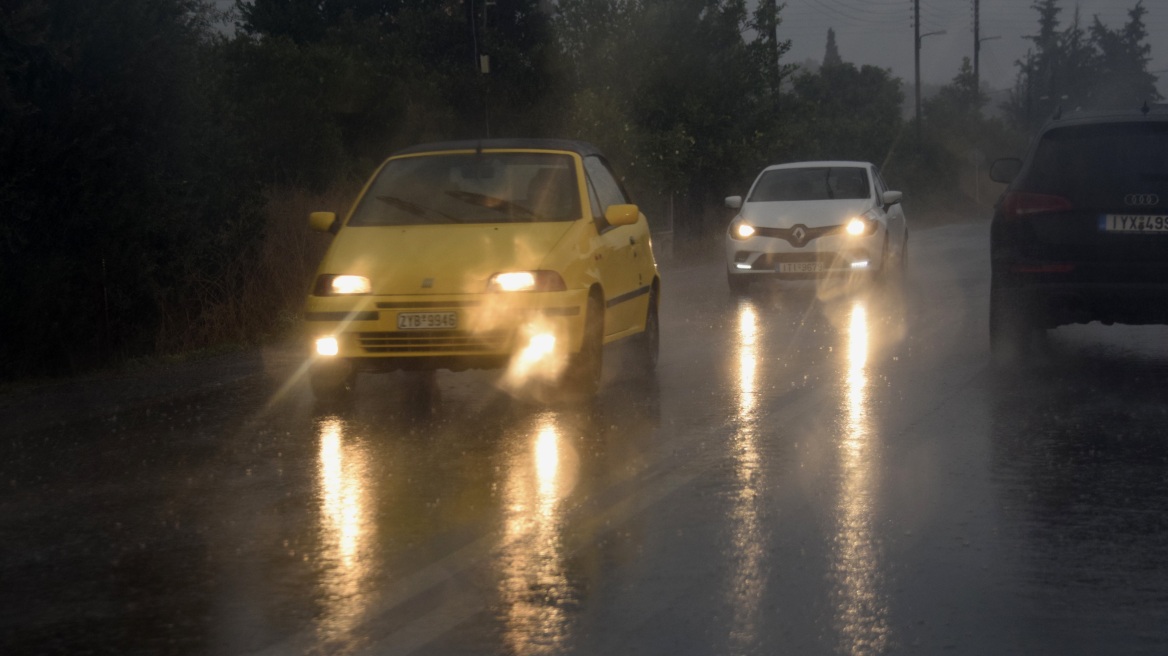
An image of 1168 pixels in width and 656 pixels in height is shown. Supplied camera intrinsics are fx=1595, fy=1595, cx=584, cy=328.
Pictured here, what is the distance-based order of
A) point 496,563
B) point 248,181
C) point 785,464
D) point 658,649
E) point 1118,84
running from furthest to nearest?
point 1118,84 → point 248,181 → point 785,464 → point 496,563 → point 658,649

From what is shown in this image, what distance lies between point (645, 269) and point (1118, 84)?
147m

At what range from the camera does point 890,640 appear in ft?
15.9

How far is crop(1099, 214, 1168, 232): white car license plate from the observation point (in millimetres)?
10883

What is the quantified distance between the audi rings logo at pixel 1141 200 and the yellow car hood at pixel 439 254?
3.87m

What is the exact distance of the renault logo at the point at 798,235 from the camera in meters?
19.3

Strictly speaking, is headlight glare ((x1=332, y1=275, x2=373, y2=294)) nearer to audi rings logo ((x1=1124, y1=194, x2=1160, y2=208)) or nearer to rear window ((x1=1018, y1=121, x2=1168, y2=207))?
rear window ((x1=1018, y1=121, x2=1168, y2=207))

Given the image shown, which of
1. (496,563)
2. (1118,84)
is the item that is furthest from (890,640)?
(1118,84)

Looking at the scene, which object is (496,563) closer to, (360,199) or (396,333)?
(396,333)

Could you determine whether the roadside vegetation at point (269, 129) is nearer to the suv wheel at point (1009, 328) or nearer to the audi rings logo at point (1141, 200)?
the suv wheel at point (1009, 328)

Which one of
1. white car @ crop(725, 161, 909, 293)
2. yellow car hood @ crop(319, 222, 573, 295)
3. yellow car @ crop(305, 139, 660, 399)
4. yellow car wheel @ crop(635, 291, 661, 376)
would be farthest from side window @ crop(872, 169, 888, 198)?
yellow car hood @ crop(319, 222, 573, 295)

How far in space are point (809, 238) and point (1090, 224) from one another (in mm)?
8227

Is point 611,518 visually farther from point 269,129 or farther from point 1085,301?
point 269,129

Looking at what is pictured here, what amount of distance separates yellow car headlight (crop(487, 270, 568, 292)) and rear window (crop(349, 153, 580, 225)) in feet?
2.58

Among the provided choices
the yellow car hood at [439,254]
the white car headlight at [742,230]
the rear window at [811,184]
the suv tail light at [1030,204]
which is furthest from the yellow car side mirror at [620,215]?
the rear window at [811,184]
